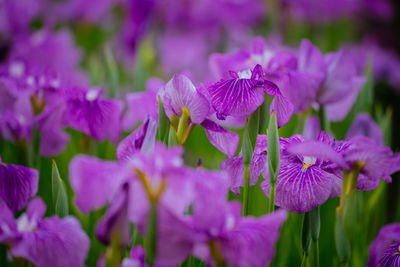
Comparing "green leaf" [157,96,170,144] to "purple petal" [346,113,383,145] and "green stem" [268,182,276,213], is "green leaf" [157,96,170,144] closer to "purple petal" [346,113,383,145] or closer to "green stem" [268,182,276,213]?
"green stem" [268,182,276,213]

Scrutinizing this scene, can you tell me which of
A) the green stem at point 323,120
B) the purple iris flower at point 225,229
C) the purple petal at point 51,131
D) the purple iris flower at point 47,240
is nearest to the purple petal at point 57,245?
the purple iris flower at point 47,240

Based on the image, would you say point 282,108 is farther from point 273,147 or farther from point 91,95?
point 91,95

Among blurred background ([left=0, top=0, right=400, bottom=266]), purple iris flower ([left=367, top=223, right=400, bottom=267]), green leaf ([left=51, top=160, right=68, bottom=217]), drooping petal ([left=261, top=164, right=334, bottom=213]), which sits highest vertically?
blurred background ([left=0, top=0, right=400, bottom=266])

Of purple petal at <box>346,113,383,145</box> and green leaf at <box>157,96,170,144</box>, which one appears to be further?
purple petal at <box>346,113,383,145</box>

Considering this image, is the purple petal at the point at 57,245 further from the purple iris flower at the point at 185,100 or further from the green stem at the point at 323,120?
the green stem at the point at 323,120

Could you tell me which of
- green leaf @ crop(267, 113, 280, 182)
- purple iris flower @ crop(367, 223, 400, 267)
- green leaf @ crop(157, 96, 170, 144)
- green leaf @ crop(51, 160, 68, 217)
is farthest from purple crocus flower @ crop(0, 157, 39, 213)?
purple iris flower @ crop(367, 223, 400, 267)

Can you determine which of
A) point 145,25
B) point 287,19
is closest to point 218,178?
point 145,25
